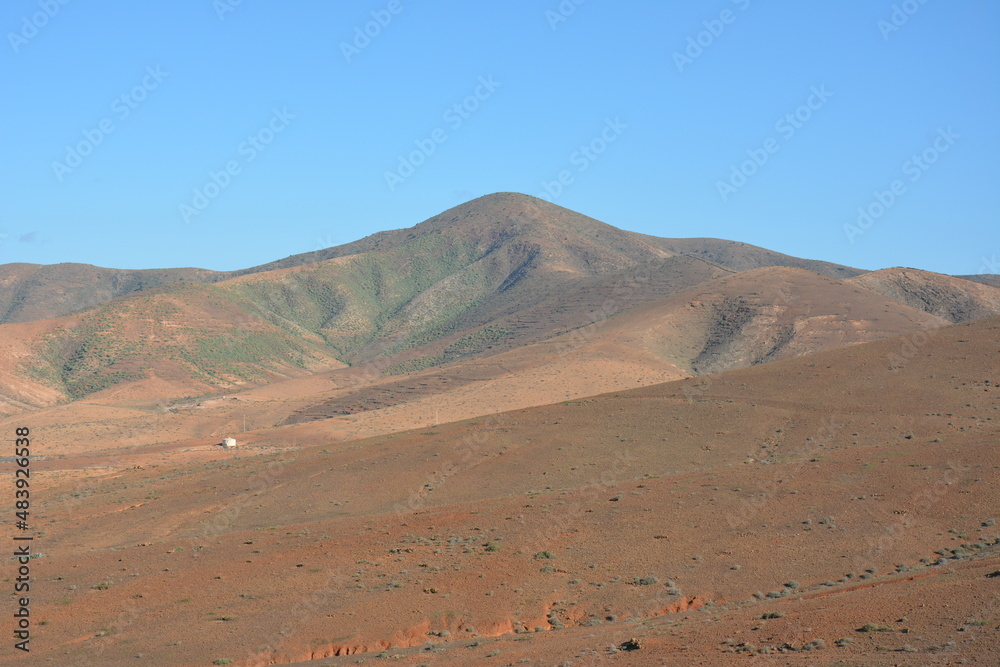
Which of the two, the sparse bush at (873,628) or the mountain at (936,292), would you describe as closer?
the sparse bush at (873,628)

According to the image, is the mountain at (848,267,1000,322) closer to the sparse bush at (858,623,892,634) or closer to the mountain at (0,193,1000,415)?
the mountain at (0,193,1000,415)

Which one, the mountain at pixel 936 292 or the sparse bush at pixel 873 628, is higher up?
the mountain at pixel 936 292

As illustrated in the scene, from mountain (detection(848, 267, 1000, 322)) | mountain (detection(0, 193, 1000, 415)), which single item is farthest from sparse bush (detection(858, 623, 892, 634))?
mountain (detection(848, 267, 1000, 322))

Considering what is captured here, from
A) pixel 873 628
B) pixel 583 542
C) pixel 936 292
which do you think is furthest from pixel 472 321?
pixel 873 628

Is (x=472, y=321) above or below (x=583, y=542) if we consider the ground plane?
above

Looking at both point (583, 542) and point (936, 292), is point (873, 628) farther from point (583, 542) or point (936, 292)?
point (936, 292)

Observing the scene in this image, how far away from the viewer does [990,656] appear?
1579 cm

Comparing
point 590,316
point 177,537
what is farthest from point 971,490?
point 590,316

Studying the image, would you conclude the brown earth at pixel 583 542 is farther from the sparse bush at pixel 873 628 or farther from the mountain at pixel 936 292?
the mountain at pixel 936 292

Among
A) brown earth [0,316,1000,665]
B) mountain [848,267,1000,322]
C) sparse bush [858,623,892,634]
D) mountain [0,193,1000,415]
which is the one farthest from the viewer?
mountain [848,267,1000,322]

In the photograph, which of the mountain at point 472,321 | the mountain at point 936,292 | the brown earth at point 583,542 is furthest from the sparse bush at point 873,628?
the mountain at point 936,292

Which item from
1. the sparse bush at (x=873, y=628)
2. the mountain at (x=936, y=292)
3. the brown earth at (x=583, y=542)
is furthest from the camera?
the mountain at (x=936, y=292)

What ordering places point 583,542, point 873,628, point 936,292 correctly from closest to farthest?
point 873,628
point 583,542
point 936,292

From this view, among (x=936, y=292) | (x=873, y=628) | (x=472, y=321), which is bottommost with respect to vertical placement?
(x=873, y=628)
